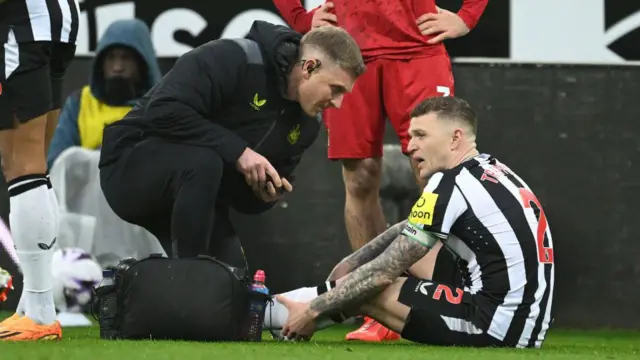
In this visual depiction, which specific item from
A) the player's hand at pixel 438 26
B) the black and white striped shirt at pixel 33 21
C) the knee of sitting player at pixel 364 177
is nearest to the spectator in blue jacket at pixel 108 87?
the knee of sitting player at pixel 364 177

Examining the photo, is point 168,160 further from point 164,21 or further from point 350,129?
point 164,21

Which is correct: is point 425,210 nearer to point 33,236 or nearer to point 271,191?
point 271,191

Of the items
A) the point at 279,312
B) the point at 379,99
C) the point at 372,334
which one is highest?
the point at 379,99

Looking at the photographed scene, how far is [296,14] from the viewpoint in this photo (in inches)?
219

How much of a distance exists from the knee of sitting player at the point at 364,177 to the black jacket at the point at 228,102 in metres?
0.53

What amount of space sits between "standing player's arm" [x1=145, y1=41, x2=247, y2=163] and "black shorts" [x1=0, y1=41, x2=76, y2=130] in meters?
0.55

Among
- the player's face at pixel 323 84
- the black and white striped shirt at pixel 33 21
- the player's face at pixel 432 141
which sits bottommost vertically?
the player's face at pixel 432 141

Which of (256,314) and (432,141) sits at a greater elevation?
(432,141)

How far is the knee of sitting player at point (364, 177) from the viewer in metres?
5.25

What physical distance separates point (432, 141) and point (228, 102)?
0.88m

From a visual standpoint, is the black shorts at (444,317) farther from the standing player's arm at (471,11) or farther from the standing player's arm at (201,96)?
the standing player's arm at (471,11)

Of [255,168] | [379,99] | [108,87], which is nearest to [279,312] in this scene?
[255,168]

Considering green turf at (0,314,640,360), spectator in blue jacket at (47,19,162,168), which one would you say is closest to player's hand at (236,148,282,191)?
green turf at (0,314,640,360)

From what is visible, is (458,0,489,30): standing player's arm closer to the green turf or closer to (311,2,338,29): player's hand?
(311,2,338,29): player's hand
